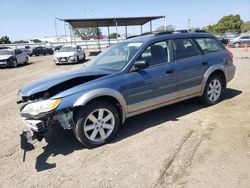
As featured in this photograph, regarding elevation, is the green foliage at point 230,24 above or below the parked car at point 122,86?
above

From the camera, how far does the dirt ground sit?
3.44 metres

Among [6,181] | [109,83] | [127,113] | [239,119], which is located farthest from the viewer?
[239,119]

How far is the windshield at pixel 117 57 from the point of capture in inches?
196

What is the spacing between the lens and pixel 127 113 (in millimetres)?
4793

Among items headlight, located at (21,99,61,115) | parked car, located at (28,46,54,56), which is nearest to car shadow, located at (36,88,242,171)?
headlight, located at (21,99,61,115)

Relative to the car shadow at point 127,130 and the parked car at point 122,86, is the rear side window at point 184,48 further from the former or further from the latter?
the car shadow at point 127,130

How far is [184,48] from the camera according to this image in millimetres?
5777

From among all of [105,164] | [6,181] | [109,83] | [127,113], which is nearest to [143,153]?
[105,164]

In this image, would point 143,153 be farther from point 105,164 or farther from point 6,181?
point 6,181

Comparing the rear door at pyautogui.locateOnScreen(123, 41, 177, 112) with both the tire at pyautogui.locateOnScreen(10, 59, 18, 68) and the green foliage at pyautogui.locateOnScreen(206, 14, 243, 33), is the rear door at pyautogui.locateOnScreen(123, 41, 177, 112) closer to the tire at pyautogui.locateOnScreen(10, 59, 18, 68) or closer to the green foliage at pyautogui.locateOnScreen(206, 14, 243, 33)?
the tire at pyautogui.locateOnScreen(10, 59, 18, 68)

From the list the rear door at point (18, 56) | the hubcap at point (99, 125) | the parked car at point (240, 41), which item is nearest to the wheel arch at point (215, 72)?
the hubcap at point (99, 125)

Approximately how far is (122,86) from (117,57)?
0.99 metres

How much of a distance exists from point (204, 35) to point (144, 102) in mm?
2599

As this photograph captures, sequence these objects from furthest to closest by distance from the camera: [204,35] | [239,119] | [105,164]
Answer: [204,35] < [239,119] < [105,164]
